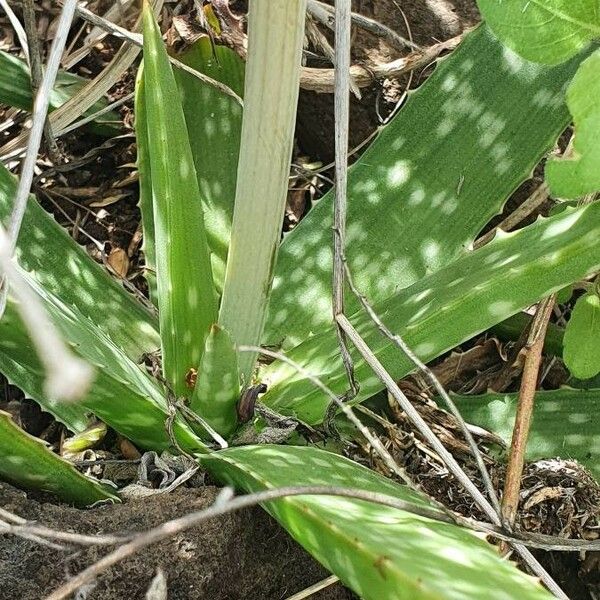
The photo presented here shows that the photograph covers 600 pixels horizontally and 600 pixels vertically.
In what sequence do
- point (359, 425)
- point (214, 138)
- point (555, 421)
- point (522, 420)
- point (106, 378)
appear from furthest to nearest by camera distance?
1. point (214, 138)
2. point (555, 421)
3. point (522, 420)
4. point (106, 378)
5. point (359, 425)

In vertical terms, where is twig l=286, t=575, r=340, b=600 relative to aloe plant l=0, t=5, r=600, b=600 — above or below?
below

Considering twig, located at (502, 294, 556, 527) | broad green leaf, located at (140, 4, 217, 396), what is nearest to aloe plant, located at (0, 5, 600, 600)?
broad green leaf, located at (140, 4, 217, 396)

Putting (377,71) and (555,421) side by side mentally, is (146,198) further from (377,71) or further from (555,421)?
(555,421)

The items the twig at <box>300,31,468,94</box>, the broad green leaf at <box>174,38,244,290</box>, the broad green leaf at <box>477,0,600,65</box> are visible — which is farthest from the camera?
the twig at <box>300,31,468,94</box>

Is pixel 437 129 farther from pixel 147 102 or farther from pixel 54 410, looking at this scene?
pixel 54 410

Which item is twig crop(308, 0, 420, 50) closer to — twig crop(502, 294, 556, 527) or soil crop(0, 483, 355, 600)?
twig crop(502, 294, 556, 527)

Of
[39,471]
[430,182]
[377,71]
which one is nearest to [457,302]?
[430,182]

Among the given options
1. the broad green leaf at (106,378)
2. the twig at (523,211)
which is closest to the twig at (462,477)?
the broad green leaf at (106,378)
